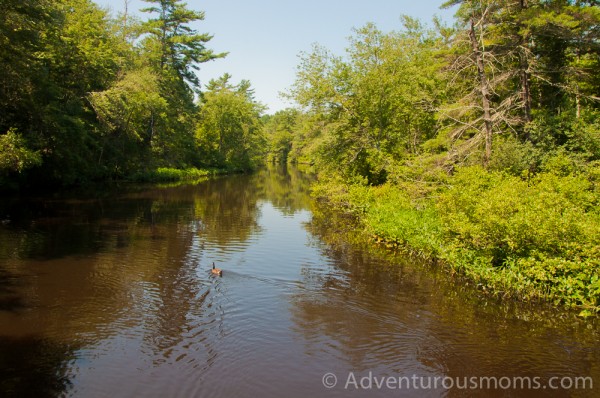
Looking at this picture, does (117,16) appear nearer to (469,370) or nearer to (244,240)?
(244,240)

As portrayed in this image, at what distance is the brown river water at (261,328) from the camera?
303 inches

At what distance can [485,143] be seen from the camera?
20.0 metres

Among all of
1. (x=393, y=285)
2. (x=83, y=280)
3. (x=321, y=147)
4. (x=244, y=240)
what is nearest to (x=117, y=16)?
(x=321, y=147)

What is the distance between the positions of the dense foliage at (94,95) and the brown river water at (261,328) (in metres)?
9.72

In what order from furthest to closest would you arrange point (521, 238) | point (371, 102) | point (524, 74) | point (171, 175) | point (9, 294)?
1. point (171, 175)
2. point (371, 102)
3. point (524, 74)
4. point (521, 238)
5. point (9, 294)

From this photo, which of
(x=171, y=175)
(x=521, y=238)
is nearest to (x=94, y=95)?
(x=171, y=175)

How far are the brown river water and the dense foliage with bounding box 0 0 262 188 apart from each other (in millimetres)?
9721

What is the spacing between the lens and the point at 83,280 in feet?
41.1

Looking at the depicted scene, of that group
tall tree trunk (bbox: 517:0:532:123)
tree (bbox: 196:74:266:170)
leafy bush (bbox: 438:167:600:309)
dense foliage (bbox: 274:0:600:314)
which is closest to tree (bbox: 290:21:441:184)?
dense foliage (bbox: 274:0:600:314)

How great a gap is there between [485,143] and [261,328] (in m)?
15.4

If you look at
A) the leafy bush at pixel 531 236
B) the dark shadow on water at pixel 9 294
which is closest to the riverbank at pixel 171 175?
the dark shadow on water at pixel 9 294

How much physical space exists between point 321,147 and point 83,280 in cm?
2067

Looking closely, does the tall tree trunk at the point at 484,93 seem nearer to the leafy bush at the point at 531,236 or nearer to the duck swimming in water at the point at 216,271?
the leafy bush at the point at 531,236

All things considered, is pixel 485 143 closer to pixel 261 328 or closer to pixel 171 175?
pixel 261 328
